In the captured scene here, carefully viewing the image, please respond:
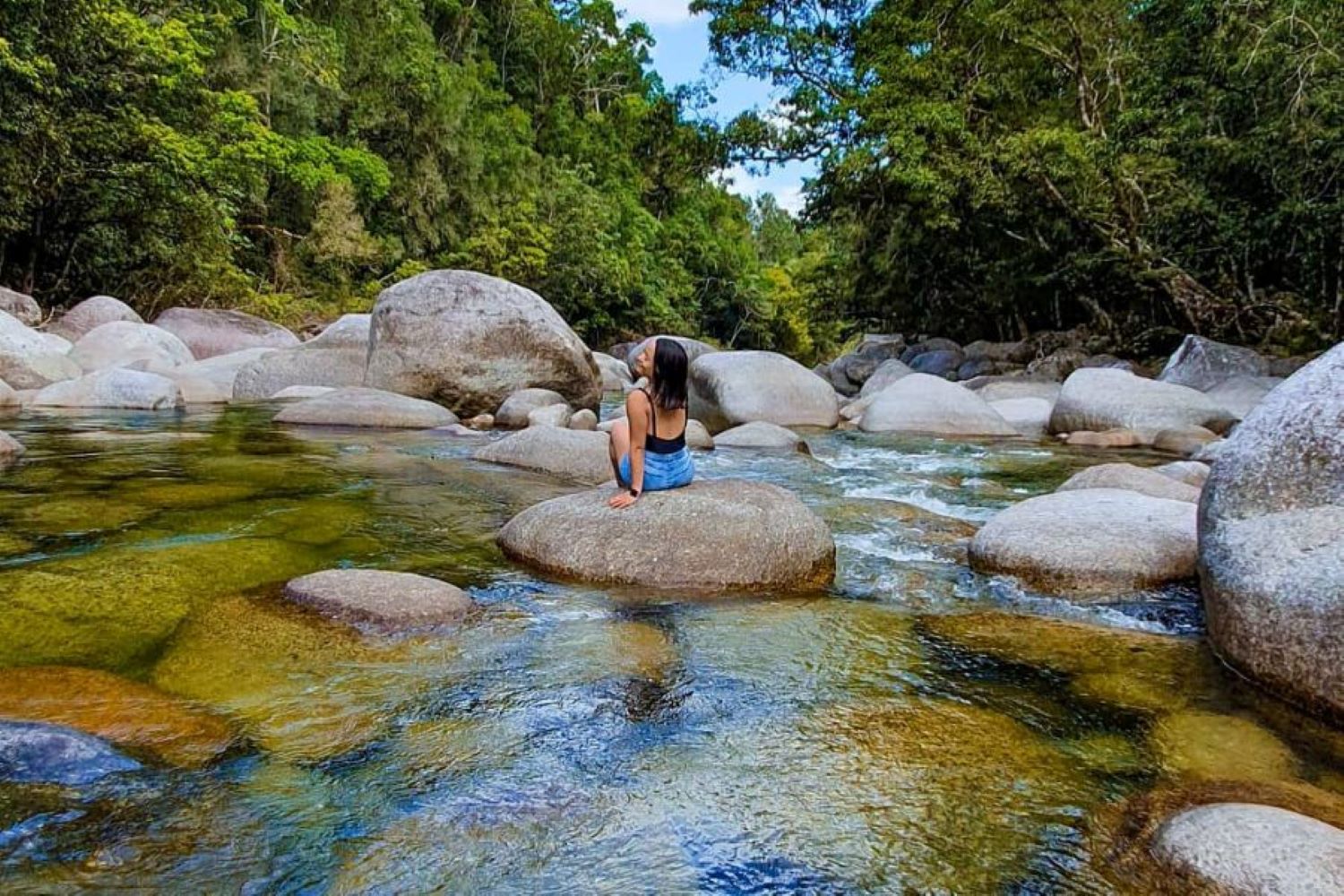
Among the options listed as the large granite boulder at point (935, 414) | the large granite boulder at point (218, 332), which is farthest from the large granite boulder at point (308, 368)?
the large granite boulder at point (935, 414)

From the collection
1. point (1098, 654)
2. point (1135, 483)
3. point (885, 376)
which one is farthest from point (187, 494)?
point (885, 376)

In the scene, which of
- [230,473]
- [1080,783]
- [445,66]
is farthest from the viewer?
[445,66]

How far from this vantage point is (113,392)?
36.1 feet

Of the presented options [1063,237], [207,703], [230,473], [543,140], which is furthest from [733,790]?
[543,140]

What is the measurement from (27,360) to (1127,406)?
13.8 meters

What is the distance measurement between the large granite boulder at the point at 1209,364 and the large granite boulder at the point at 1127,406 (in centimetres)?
221

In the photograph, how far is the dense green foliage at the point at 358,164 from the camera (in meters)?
15.3

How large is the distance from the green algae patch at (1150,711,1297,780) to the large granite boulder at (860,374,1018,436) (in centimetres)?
881

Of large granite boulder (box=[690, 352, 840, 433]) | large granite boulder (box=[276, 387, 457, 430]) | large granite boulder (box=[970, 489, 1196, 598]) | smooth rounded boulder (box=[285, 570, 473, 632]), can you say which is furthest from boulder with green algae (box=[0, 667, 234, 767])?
large granite boulder (box=[690, 352, 840, 433])

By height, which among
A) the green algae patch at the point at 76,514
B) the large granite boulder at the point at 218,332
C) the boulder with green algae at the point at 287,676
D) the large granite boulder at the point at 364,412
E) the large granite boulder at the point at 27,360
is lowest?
the boulder with green algae at the point at 287,676

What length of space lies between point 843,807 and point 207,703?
192 cm

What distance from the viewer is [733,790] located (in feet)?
7.73

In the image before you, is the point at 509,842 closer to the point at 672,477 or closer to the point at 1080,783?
the point at 1080,783

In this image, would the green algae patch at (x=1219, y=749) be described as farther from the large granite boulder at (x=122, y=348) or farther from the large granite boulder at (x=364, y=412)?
the large granite boulder at (x=122, y=348)
